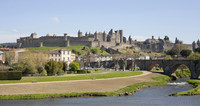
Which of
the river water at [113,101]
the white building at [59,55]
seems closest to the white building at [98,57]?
the white building at [59,55]

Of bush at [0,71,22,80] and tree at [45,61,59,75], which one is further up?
tree at [45,61,59,75]

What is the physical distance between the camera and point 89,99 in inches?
1487

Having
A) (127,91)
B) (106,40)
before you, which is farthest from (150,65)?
(106,40)

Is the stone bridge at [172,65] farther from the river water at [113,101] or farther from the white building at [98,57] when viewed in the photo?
the river water at [113,101]

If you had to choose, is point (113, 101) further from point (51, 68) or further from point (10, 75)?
point (51, 68)

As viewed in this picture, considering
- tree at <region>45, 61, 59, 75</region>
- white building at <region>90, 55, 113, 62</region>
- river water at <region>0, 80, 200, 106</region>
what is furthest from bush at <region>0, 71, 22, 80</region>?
white building at <region>90, 55, 113, 62</region>

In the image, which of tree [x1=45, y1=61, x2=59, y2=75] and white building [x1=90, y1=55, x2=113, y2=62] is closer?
tree [x1=45, y1=61, x2=59, y2=75]

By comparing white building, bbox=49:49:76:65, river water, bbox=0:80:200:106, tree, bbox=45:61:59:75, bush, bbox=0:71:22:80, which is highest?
white building, bbox=49:49:76:65

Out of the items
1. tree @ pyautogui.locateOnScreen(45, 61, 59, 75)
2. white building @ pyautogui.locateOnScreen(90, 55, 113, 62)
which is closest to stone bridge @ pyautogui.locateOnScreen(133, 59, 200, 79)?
tree @ pyautogui.locateOnScreen(45, 61, 59, 75)

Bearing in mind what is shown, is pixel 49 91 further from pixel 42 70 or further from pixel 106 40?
pixel 106 40

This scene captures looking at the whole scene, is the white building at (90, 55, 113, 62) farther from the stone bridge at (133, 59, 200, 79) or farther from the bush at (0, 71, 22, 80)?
the bush at (0, 71, 22, 80)

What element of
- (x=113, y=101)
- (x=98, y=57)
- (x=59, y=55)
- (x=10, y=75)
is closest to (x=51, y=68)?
(x=10, y=75)

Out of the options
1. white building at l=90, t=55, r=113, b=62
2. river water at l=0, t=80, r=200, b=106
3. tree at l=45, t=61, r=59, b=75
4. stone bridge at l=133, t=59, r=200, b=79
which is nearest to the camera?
river water at l=0, t=80, r=200, b=106

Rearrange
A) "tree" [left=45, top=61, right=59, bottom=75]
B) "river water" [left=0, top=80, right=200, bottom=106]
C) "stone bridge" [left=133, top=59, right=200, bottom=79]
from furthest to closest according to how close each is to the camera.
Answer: "stone bridge" [left=133, top=59, right=200, bottom=79]
"tree" [left=45, top=61, right=59, bottom=75]
"river water" [left=0, top=80, right=200, bottom=106]
